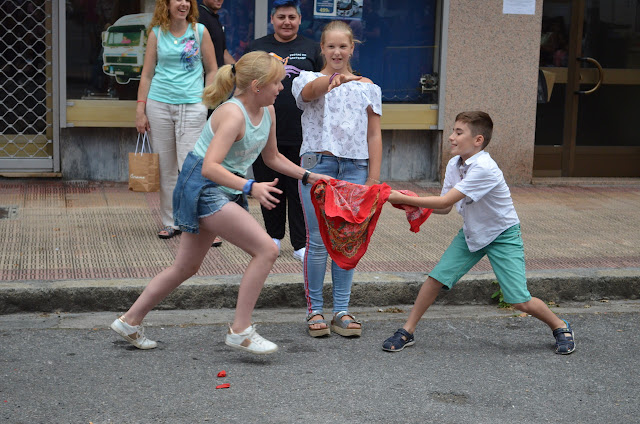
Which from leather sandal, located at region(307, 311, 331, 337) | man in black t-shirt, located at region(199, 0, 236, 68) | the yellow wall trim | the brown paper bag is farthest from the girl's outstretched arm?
the yellow wall trim

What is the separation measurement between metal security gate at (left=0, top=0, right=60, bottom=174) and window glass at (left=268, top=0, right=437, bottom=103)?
3.02 meters

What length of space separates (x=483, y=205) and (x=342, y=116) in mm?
899

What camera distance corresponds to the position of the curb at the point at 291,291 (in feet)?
17.7

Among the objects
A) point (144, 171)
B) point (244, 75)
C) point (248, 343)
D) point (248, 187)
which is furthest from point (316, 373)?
point (144, 171)

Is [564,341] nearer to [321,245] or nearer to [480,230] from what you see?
[480,230]

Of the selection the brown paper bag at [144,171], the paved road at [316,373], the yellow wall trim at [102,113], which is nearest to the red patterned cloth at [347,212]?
the paved road at [316,373]

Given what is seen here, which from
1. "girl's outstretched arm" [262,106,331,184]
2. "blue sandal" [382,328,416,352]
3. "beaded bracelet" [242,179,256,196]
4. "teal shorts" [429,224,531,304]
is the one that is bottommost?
"blue sandal" [382,328,416,352]

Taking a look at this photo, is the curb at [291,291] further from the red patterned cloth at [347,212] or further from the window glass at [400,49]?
the window glass at [400,49]

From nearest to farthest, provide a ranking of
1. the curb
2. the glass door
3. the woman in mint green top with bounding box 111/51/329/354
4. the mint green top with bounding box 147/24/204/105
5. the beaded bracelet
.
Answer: the beaded bracelet → the woman in mint green top with bounding box 111/51/329/354 → the curb → the mint green top with bounding box 147/24/204/105 → the glass door

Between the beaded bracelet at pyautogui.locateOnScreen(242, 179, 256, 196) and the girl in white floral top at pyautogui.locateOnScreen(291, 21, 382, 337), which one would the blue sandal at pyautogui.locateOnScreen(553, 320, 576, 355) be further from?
the beaded bracelet at pyautogui.locateOnScreen(242, 179, 256, 196)

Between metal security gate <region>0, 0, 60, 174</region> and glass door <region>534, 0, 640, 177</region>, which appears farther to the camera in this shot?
glass door <region>534, 0, 640, 177</region>

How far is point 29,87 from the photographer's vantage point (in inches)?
349

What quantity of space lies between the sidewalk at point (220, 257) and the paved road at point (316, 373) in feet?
0.50

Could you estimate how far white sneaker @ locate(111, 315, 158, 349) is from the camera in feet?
15.4
